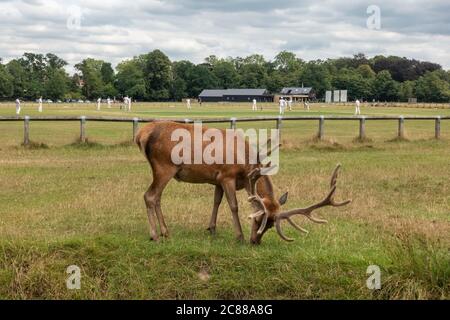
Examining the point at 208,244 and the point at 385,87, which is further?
the point at 385,87

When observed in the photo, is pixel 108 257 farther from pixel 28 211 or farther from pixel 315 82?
pixel 315 82

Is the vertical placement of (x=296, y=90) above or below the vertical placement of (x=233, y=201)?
above

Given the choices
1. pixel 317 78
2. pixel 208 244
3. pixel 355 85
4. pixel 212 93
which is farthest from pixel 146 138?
pixel 317 78

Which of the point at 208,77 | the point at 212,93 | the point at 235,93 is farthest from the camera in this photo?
the point at 208,77

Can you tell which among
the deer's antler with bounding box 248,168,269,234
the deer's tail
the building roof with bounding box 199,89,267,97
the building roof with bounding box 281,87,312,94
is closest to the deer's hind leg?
the deer's tail

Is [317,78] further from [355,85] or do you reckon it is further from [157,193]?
[157,193]

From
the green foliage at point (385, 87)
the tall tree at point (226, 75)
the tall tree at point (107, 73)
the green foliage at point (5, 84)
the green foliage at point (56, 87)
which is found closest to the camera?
the green foliage at point (5, 84)

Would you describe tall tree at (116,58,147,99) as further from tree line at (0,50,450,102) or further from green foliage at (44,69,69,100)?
green foliage at (44,69,69,100)

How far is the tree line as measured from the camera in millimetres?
121500

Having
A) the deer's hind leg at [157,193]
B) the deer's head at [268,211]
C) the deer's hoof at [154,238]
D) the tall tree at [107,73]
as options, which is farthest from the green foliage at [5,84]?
the deer's head at [268,211]

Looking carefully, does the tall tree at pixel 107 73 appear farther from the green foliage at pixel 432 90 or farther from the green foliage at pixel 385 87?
the green foliage at pixel 432 90

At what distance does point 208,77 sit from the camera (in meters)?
152

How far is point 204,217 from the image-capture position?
10.4m

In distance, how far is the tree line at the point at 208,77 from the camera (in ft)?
399
